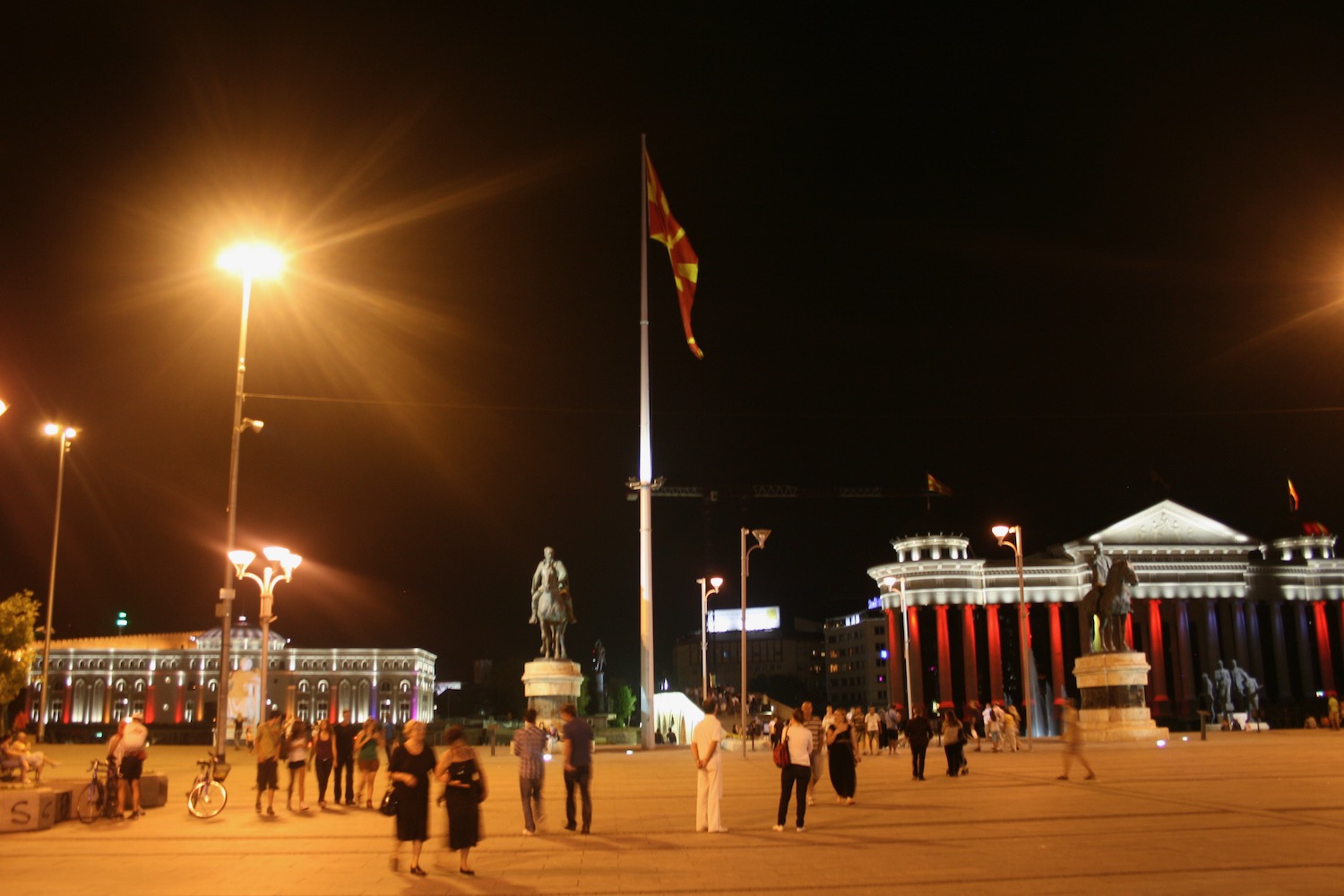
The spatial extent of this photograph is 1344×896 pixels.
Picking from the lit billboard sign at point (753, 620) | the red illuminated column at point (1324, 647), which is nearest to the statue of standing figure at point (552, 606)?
the red illuminated column at point (1324, 647)

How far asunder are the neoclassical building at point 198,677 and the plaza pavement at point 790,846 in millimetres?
120092

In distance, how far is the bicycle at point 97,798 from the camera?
1764 centimetres

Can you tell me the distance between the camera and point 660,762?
31.6m

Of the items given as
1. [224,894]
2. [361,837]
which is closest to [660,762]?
[361,837]

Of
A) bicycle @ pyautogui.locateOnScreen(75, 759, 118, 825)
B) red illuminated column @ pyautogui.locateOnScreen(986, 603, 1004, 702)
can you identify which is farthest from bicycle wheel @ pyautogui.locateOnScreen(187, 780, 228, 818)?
red illuminated column @ pyautogui.locateOnScreen(986, 603, 1004, 702)

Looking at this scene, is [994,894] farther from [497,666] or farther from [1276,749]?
[497,666]

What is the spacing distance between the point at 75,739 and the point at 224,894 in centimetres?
6215

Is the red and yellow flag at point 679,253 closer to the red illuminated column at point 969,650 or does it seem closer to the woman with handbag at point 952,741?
the woman with handbag at point 952,741

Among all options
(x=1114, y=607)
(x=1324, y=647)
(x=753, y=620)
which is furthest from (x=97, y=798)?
(x=753, y=620)

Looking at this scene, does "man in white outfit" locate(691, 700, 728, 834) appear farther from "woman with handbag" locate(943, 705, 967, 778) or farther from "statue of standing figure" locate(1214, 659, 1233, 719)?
"statue of standing figure" locate(1214, 659, 1233, 719)

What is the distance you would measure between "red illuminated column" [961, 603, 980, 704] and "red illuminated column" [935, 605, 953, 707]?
1273mm

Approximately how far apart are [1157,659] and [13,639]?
225 ft

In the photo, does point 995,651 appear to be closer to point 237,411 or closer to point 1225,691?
point 1225,691

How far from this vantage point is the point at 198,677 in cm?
13700
